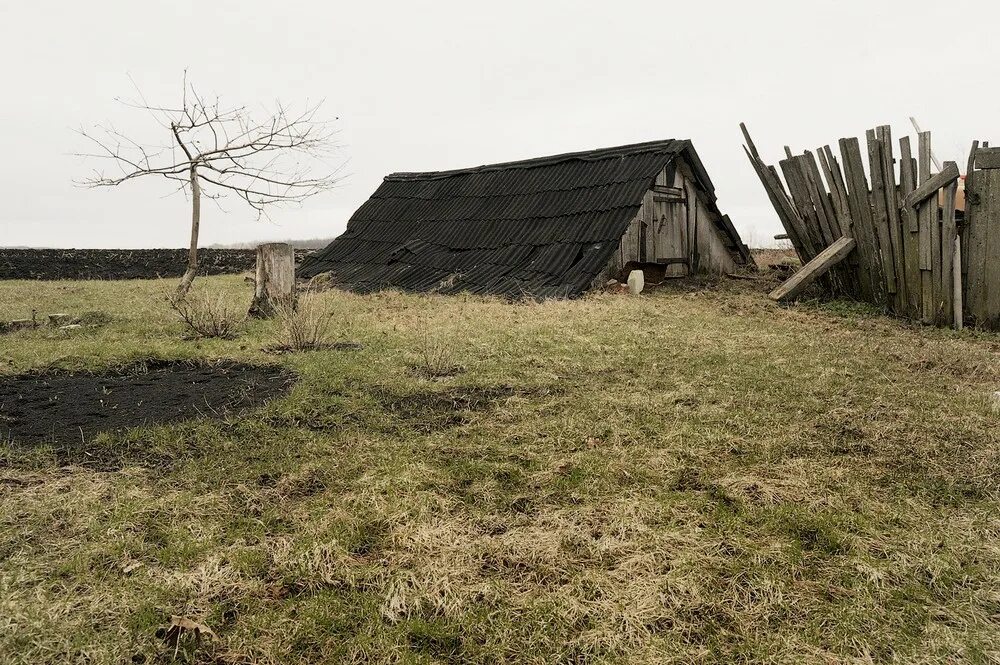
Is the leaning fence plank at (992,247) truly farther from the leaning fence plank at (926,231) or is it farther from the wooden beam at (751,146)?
the wooden beam at (751,146)

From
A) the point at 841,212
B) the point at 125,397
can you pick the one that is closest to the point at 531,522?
the point at 125,397

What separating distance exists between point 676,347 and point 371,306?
234 inches

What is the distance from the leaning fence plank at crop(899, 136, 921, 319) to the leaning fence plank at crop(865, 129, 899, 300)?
26 centimetres

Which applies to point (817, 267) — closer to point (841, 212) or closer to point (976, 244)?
point (841, 212)

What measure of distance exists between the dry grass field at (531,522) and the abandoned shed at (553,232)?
6807 millimetres

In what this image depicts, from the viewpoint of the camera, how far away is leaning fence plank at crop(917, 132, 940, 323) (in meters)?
8.88

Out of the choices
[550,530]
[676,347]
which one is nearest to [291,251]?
[676,347]

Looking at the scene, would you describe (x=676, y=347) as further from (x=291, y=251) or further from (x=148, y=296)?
(x=148, y=296)

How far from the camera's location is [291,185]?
1250 centimetres

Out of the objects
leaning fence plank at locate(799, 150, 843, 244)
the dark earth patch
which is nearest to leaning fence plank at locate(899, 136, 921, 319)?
leaning fence plank at locate(799, 150, 843, 244)

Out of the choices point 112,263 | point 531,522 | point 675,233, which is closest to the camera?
point 531,522

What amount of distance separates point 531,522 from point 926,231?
822cm

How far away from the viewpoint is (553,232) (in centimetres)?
1404

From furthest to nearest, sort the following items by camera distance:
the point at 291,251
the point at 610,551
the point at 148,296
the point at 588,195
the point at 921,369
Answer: the point at 588,195, the point at 148,296, the point at 291,251, the point at 921,369, the point at 610,551
